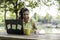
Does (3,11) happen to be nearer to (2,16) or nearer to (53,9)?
(2,16)

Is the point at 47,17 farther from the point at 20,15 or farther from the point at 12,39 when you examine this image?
the point at 12,39

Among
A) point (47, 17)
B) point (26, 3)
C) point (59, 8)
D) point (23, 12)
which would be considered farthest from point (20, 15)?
point (59, 8)

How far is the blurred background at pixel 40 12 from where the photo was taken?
150 cm

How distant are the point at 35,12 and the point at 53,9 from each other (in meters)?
0.19

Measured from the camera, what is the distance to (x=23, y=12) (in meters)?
1.55

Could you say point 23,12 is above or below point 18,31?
above

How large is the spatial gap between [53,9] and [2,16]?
1.86 feet

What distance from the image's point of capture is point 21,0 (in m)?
1.58

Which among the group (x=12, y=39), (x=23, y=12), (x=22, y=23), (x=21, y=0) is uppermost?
(x=21, y=0)

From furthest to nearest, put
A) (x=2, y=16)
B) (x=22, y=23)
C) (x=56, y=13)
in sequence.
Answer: (x=2, y=16)
(x=56, y=13)
(x=22, y=23)

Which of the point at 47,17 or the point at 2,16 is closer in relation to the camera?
the point at 47,17

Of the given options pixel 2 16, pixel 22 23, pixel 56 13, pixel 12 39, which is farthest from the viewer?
pixel 2 16

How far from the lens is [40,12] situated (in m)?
1.53

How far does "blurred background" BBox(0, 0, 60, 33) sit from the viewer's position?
4.91 ft
